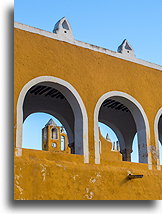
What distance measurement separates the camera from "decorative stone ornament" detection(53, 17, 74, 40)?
6.37 metres

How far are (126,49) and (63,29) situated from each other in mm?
1504

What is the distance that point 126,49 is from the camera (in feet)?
23.9

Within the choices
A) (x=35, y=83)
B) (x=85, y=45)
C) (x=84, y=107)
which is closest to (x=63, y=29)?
(x=85, y=45)

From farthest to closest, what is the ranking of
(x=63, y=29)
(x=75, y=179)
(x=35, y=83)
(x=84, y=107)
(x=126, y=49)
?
(x=126, y=49)
(x=63, y=29)
(x=84, y=107)
(x=35, y=83)
(x=75, y=179)

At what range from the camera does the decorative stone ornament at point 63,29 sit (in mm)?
6371

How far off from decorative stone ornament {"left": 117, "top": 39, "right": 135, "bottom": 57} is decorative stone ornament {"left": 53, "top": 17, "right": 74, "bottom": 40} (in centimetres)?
121

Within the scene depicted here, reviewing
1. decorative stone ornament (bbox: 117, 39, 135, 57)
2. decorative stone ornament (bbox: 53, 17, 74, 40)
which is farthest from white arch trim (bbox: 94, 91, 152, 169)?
decorative stone ornament (bbox: 53, 17, 74, 40)

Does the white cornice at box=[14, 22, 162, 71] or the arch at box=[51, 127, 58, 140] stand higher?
the arch at box=[51, 127, 58, 140]

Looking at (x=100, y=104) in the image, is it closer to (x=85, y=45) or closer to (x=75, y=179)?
(x=85, y=45)

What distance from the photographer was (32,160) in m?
5.00

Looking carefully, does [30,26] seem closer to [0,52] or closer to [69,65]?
[69,65]

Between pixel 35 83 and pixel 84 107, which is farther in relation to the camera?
pixel 84 107

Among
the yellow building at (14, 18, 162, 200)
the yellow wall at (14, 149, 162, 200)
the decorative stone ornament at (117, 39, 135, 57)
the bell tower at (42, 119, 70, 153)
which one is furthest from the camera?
the bell tower at (42, 119, 70, 153)

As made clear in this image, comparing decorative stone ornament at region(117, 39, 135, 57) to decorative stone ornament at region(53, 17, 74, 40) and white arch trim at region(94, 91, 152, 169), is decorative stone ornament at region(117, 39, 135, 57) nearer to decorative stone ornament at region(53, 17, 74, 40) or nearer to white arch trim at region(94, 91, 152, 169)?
white arch trim at region(94, 91, 152, 169)
